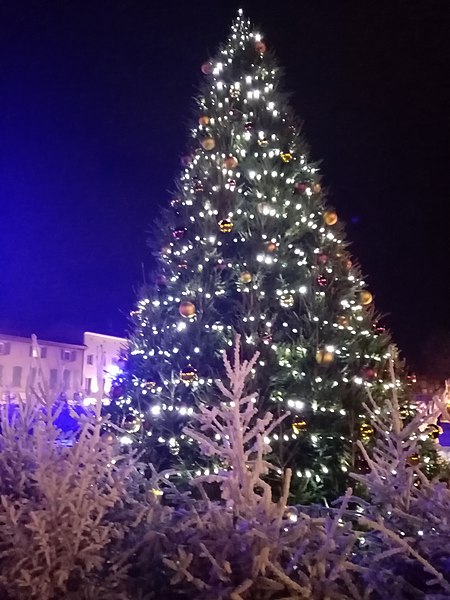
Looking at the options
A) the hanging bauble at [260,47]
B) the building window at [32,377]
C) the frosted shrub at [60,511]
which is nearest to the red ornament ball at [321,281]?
the hanging bauble at [260,47]

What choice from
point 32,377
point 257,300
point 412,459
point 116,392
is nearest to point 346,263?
point 257,300

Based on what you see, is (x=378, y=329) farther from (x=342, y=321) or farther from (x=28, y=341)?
(x=28, y=341)

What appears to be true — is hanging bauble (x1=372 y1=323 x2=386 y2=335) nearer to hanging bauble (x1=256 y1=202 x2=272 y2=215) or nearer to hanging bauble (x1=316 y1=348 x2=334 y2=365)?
hanging bauble (x1=316 y1=348 x2=334 y2=365)

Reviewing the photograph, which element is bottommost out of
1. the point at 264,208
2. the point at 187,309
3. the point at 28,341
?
the point at 187,309

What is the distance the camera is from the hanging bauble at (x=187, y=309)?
7.05 meters

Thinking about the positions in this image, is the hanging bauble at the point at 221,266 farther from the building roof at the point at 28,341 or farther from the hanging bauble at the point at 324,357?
the building roof at the point at 28,341

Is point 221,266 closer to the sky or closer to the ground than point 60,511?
closer to the sky

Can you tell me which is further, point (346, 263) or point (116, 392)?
point (346, 263)

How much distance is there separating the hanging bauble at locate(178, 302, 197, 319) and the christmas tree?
0.02 m

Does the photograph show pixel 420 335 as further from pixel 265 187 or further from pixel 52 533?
pixel 52 533

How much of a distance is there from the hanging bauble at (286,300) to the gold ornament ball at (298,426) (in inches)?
52.4

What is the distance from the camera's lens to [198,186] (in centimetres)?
791

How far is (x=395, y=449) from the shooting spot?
3016 millimetres

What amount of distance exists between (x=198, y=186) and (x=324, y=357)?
105 inches
